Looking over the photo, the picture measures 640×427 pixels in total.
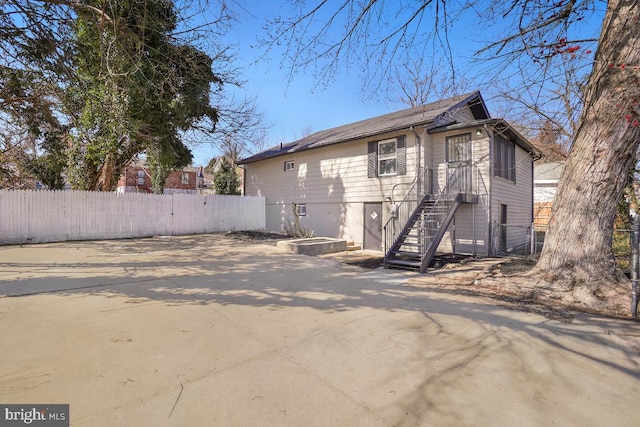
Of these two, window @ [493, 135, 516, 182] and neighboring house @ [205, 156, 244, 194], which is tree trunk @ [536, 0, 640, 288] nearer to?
window @ [493, 135, 516, 182]

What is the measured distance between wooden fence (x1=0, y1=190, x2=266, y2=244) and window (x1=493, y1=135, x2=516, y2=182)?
11.3m

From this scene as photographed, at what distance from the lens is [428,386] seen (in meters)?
2.61

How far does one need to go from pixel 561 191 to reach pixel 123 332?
7.11m

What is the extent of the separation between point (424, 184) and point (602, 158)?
5371 mm

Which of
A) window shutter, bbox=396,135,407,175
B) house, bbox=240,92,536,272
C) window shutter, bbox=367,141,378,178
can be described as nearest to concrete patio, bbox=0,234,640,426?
house, bbox=240,92,536,272

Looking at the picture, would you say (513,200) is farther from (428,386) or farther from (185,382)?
(185,382)

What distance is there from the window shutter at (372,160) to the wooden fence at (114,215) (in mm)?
7444

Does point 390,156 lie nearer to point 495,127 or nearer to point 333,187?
point 333,187

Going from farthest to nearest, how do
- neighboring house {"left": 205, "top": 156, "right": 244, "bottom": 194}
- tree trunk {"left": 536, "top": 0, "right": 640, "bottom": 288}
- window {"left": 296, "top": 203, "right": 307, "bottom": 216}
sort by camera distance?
neighboring house {"left": 205, "top": 156, "right": 244, "bottom": 194}, window {"left": 296, "top": 203, "right": 307, "bottom": 216}, tree trunk {"left": 536, "top": 0, "right": 640, "bottom": 288}

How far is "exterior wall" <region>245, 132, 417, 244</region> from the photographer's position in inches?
438

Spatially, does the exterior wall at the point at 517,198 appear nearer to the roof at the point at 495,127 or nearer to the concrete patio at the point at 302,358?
the roof at the point at 495,127

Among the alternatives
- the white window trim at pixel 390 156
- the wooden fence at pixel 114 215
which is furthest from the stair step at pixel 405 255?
the wooden fence at pixel 114 215

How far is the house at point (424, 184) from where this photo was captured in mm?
9570

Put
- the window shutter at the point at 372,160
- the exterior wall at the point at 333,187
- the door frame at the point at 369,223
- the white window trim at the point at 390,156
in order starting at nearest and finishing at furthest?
the white window trim at the point at 390,156 → the exterior wall at the point at 333,187 → the door frame at the point at 369,223 → the window shutter at the point at 372,160
